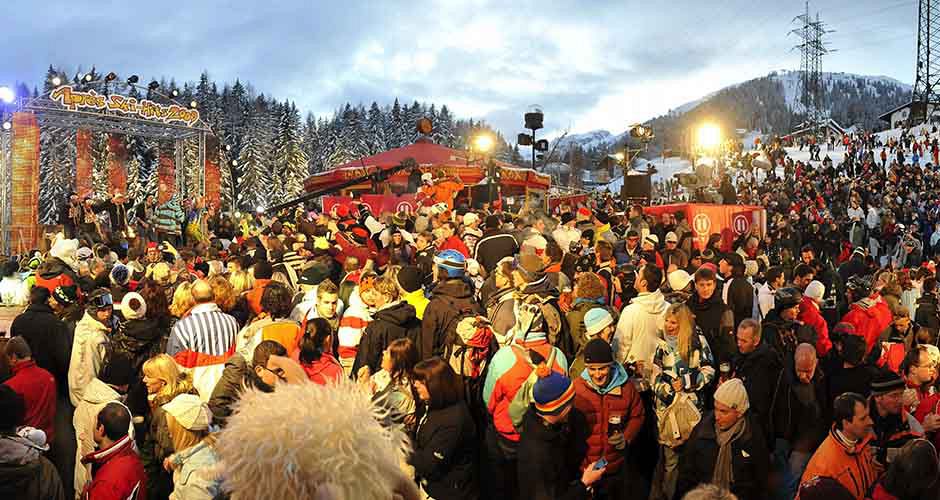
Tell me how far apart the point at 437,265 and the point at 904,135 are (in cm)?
4750

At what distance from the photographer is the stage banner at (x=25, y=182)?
17828mm

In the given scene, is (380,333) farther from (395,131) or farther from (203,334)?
(395,131)

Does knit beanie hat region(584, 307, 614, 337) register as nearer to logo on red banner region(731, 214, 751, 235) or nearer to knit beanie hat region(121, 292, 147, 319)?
knit beanie hat region(121, 292, 147, 319)

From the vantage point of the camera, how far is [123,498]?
3.40 metres

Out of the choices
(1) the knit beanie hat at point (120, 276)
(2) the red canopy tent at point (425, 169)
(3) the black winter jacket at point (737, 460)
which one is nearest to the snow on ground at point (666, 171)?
(2) the red canopy tent at point (425, 169)

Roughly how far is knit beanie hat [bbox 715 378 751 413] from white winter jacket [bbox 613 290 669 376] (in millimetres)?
1272

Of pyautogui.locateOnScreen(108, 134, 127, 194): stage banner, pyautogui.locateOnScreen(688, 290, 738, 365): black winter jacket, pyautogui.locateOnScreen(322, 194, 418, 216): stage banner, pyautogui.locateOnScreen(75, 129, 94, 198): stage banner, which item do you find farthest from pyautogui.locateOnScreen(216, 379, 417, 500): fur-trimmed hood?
pyautogui.locateOnScreen(108, 134, 127, 194): stage banner

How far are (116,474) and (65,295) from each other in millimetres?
3575

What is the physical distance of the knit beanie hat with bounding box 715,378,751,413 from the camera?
380 centimetres

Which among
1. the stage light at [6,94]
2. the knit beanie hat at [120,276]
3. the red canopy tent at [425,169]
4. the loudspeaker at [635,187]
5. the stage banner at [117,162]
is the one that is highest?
the stage banner at [117,162]

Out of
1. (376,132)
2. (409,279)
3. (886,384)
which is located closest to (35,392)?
(409,279)

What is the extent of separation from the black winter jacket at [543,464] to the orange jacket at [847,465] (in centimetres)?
119

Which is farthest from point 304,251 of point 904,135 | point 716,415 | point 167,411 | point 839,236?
point 904,135

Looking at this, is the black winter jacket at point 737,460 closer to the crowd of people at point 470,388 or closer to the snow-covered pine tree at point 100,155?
the crowd of people at point 470,388
